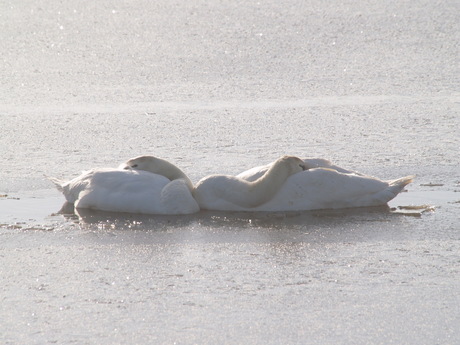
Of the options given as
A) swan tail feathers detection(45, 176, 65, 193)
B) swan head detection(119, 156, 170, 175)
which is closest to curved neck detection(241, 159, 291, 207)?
swan head detection(119, 156, 170, 175)

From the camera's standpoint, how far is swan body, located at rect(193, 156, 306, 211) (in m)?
6.73

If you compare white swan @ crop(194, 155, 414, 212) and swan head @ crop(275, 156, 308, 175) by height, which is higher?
swan head @ crop(275, 156, 308, 175)

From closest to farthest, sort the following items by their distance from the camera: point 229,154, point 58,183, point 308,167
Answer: point 308,167, point 58,183, point 229,154

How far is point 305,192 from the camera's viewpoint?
678cm

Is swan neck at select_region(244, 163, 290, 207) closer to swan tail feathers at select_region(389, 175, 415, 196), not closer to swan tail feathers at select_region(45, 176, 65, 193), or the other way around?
swan tail feathers at select_region(389, 175, 415, 196)

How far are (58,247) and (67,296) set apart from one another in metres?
1.10

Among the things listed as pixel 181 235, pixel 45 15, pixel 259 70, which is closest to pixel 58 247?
pixel 181 235

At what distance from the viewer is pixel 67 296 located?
470 centimetres

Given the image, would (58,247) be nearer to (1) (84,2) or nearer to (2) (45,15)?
(2) (45,15)

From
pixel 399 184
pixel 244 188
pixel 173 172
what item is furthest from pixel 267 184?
pixel 399 184

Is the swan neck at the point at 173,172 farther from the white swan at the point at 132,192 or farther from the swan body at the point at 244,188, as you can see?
the swan body at the point at 244,188

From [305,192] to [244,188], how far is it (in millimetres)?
472

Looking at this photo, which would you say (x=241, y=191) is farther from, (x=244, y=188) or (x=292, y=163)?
(x=292, y=163)

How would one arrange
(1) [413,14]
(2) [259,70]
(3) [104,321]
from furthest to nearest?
(1) [413,14], (2) [259,70], (3) [104,321]
